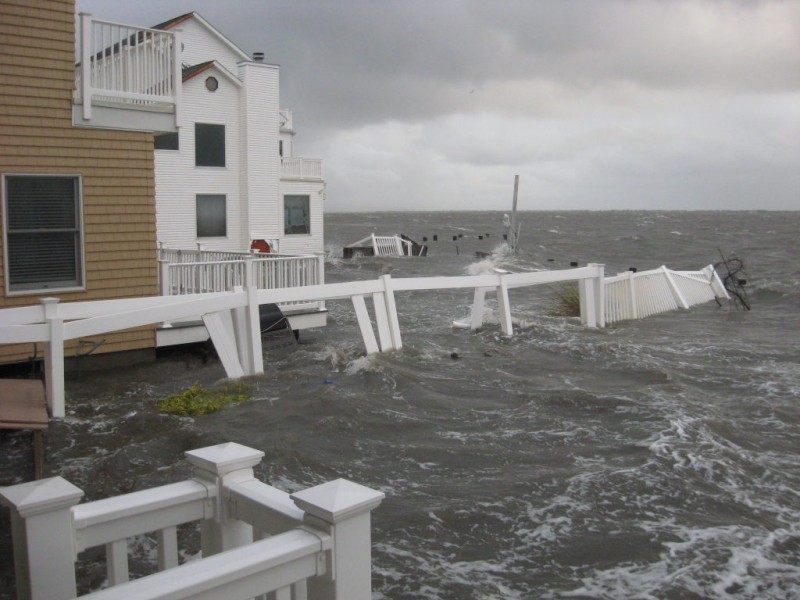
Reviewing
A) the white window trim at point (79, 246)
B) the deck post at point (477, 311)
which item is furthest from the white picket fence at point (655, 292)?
the white window trim at point (79, 246)

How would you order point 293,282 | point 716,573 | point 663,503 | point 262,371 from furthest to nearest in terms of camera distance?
point 293,282 < point 262,371 < point 663,503 < point 716,573

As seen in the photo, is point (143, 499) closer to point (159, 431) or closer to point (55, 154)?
point (159, 431)

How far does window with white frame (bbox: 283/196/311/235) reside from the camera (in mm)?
33594

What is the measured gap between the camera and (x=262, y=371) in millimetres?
11203

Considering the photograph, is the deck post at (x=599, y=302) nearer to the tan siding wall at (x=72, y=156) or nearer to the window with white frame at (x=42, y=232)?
the tan siding wall at (x=72, y=156)

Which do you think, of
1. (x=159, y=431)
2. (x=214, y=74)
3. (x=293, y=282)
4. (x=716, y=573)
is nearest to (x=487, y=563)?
(x=716, y=573)

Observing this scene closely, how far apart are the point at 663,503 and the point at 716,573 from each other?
133 cm

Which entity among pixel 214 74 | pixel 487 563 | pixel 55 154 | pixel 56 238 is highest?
pixel 214 74

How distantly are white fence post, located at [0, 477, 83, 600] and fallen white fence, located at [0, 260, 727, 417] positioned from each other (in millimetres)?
5848

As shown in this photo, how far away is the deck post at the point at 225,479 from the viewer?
3.41m

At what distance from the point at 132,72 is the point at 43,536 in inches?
422

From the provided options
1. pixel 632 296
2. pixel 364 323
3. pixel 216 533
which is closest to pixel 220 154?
pixel 632 296

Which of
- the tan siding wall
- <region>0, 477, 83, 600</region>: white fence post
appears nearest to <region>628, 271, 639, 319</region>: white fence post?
the tan siding wall

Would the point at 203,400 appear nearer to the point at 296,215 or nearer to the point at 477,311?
the point at 477,311
